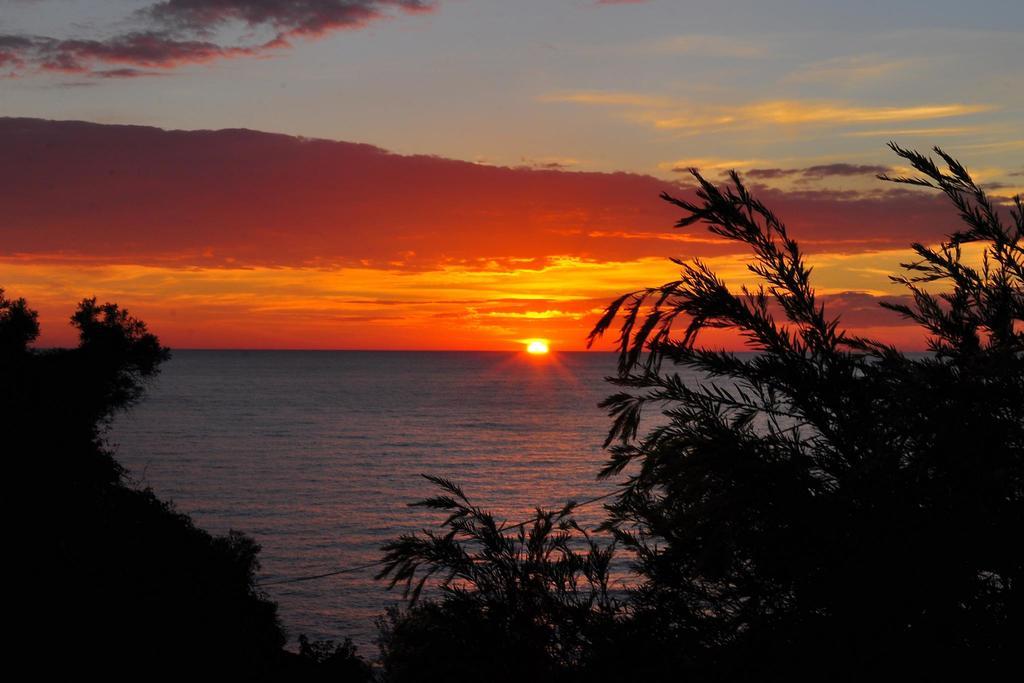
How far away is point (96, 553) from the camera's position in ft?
71.0

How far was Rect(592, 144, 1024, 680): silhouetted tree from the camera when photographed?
127 inches

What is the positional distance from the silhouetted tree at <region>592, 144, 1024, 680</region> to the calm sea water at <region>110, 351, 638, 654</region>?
9.40 m

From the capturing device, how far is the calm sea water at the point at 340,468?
48.9 metres

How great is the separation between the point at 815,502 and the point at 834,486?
0.21 m

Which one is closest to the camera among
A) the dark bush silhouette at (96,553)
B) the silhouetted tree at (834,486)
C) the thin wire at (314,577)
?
the silhouetted tree at (834,486)

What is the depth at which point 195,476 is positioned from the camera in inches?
3145

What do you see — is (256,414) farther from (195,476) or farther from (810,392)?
(810,392)

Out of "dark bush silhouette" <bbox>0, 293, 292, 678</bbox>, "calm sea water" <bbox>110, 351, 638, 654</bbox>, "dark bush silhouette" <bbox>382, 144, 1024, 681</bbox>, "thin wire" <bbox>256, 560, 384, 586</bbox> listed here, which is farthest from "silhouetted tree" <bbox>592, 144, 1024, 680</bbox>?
"thin wire" <bbox>256, 560, 384, 586</bbox>

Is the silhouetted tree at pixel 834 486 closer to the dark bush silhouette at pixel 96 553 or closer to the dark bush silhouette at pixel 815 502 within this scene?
the dark bush silhouette at pixel 815 502

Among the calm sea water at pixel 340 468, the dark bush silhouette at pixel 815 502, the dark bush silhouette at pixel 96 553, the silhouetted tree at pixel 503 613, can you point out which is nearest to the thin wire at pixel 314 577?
the calm sea water at pixel 340 468

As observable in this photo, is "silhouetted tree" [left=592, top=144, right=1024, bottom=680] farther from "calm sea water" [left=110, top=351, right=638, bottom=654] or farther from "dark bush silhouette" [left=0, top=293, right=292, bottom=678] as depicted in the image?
"dark bush silhouette" [left=0, top=293, right=292, bottom=678]

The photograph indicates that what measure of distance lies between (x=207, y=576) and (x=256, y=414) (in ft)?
400

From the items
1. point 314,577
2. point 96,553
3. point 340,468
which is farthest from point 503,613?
point 340,468

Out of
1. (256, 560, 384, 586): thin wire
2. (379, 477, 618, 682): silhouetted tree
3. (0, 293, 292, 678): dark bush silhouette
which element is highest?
(379, 477, 618, 682): silhouetted tree
